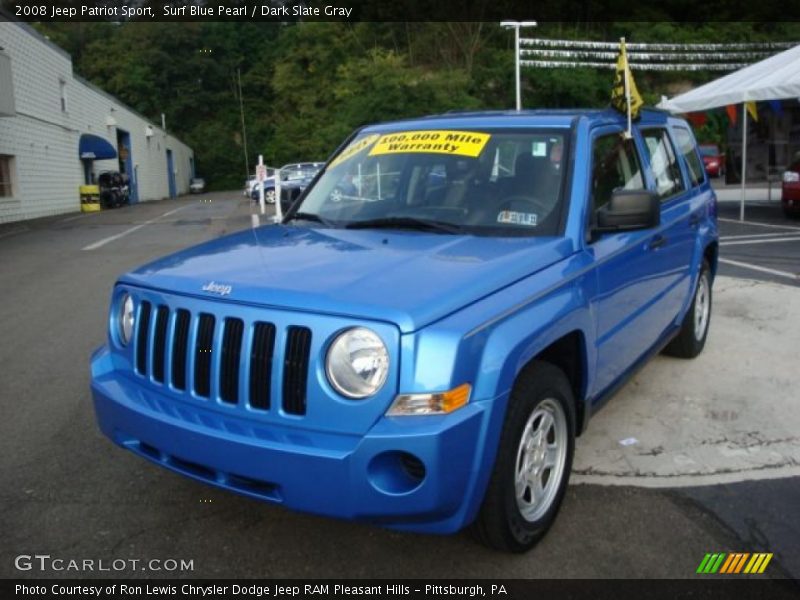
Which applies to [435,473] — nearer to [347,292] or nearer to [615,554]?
[347,292]

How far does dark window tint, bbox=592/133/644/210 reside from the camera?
3684mm

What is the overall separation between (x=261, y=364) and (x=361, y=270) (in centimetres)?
54

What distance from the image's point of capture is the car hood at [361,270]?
2516 millimetres

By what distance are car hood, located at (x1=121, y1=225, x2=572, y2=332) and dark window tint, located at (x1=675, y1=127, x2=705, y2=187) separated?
8.23 ft

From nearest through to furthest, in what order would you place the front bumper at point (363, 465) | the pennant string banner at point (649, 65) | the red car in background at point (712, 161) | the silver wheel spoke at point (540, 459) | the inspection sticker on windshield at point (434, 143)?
the front bumper at point (363, 465), the silver wheel spoke at point (540, 459), the inspection sticker on windshield at point (434, 143), the red car in background at point (712, 161), the pennant string banner at point (649, 65)

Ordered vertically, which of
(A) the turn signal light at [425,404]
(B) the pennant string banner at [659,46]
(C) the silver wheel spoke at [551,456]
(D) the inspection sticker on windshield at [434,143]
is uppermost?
(B) the pennant string banner at [659,46]

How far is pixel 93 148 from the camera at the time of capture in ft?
109

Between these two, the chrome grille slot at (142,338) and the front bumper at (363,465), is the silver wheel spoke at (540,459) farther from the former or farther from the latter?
the chrome grille slot at (142,338)

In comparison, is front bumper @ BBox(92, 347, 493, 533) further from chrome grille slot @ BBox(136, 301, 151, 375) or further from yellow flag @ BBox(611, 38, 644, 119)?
yellow flag @ BBox(611, 38, 644, 119)

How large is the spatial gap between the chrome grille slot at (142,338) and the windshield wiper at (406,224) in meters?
1.12

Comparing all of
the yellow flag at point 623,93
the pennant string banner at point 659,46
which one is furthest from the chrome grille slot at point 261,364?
the pennant string banner at point 659,46

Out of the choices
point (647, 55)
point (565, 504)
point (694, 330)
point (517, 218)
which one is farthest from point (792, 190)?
point (647, 55)

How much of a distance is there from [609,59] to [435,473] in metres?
46.0

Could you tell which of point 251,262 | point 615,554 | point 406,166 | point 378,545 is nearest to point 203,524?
point 378,545
